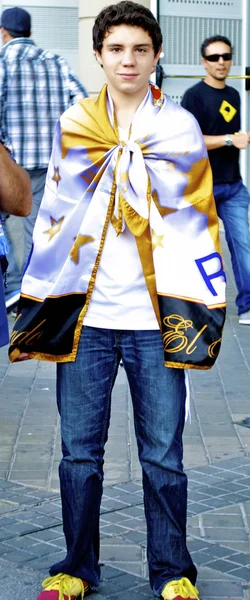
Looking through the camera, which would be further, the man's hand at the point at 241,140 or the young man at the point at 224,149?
the young man at the point at 224,149

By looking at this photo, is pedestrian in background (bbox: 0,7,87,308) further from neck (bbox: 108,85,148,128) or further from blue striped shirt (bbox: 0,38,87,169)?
neck (bbox: 108,85,148,128)

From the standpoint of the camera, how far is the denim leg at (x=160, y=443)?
3574 mm

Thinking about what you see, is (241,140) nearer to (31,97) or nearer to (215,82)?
(215,82)

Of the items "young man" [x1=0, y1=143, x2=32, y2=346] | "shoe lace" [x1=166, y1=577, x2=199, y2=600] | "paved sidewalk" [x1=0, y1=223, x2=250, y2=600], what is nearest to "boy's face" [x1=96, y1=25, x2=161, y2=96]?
"young man" [x1=0, y1=143, x2=32, y2=346]

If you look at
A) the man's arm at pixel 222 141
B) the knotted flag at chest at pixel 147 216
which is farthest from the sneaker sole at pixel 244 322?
the knotted flag at chest at pixel 147 216

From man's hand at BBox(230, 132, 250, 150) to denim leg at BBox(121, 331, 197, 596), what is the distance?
4392mm

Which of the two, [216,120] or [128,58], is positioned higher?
[128,58]

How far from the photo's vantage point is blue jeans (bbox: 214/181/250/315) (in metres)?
8.05

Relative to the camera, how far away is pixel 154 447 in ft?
11.8

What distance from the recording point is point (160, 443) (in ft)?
11.8

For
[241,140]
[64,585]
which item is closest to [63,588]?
[64,585]

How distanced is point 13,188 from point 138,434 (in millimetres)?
853

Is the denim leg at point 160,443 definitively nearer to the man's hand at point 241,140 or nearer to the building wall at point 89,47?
the man's hand at point 241,140

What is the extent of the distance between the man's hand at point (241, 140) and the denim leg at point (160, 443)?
4.39 m
